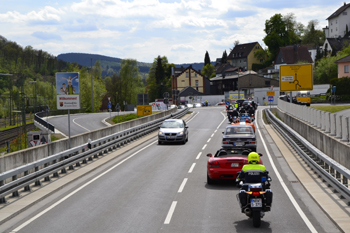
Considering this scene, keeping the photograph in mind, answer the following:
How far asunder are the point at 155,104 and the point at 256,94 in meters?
31.0

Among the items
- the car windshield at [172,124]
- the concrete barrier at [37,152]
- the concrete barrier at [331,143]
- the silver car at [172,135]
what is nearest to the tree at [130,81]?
the car windshield at [172,124]

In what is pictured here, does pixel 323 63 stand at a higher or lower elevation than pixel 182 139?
higher

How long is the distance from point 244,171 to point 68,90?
12.2 metres

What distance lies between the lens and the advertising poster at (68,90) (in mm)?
19391

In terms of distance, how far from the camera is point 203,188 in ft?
44.4

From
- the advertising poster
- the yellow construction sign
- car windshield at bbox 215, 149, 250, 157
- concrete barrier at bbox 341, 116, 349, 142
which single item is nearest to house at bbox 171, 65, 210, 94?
the yellow construction sign

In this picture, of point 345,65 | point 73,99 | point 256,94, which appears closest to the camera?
point 73,99

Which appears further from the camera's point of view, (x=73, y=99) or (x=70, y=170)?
(x=73, y=99)

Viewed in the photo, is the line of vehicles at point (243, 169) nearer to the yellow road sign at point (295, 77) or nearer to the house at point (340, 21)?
the yellow road sign at point (295, 77)

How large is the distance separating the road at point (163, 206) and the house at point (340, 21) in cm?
13348

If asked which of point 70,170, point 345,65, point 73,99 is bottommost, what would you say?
point 70,170

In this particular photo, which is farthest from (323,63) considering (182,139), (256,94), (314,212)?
(314,212)

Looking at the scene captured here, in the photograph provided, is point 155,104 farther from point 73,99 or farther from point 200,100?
point 73,99

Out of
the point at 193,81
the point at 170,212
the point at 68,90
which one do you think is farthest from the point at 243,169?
the point at 193,81
